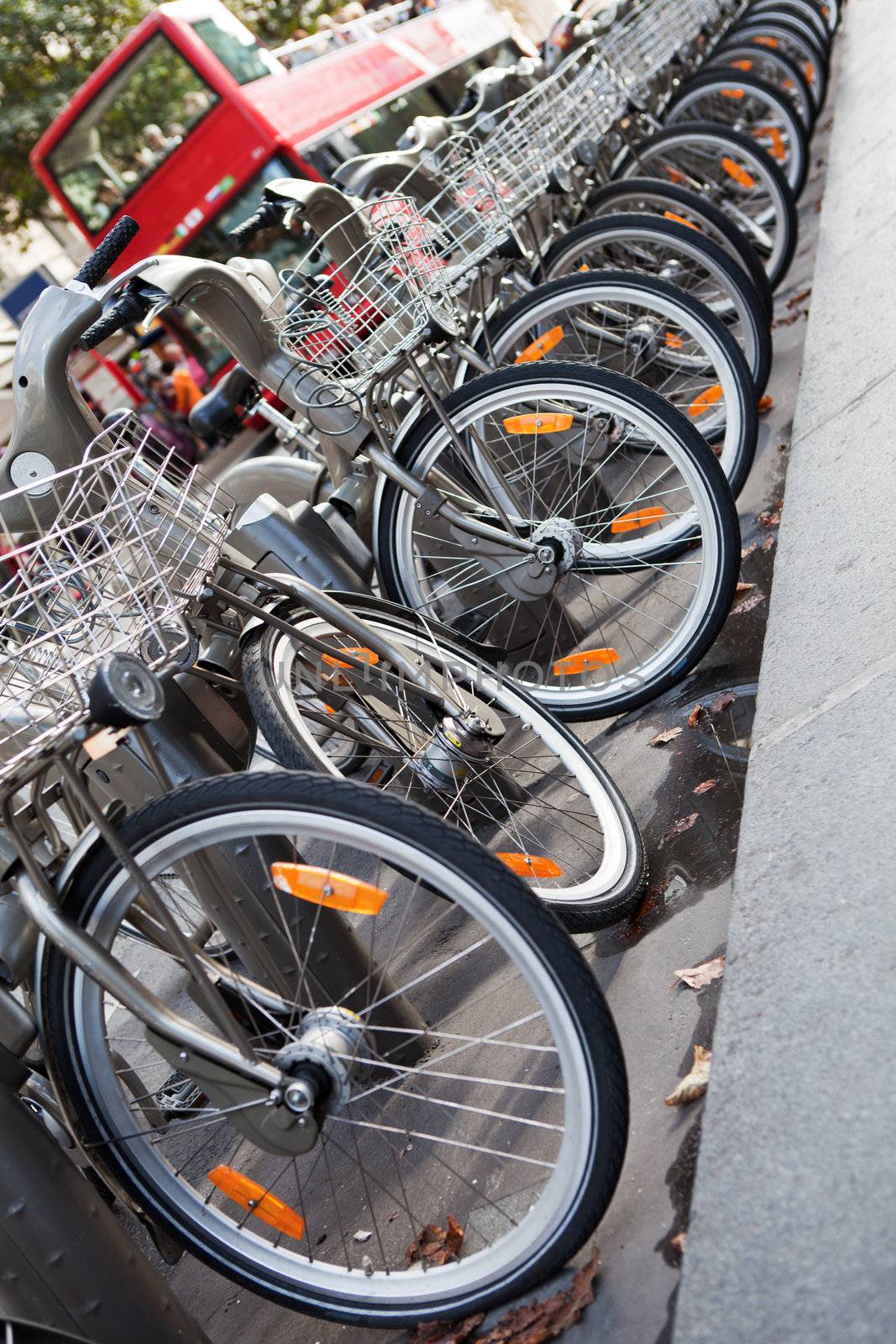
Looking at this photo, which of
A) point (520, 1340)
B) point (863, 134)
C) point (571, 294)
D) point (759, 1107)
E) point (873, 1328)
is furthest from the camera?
point (863, 134)

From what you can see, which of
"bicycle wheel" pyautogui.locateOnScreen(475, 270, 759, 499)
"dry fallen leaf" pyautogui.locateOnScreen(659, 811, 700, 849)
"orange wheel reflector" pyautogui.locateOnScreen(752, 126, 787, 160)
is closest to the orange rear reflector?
"bicycle wheel" pyautogui.locateOnScreen(475, 270, 759, 499)

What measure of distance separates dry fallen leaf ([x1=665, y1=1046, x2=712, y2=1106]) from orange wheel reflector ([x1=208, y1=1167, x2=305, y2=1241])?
0.71 metres

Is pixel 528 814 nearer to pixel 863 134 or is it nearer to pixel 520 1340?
pixel 520 1340

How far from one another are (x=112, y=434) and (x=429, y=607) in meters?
1.08

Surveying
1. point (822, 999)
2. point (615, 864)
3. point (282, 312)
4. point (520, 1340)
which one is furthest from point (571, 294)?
point (520, 1340)

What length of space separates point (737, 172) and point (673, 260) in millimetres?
1281

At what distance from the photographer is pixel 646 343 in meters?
4.58

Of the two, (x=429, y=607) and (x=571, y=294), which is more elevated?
(x=571, y=294)

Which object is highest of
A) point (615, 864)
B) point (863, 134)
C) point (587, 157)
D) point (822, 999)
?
point (587, 157)

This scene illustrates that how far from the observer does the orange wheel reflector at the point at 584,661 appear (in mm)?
3703

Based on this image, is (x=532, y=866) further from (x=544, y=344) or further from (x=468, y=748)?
(x=544, y=344)

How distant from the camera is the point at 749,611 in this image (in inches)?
154

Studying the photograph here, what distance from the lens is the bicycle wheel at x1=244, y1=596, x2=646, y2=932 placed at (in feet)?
9.43

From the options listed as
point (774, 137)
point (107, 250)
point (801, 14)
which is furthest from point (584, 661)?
point (801, 14)
